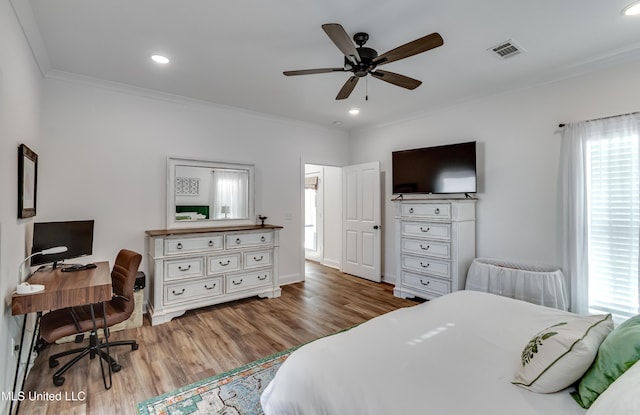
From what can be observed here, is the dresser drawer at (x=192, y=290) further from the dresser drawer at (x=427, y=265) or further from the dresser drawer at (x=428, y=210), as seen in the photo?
the dresser drawer at (x=428, y=210)

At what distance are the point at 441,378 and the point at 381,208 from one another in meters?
4.03

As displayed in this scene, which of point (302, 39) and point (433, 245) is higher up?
point (302, 39)

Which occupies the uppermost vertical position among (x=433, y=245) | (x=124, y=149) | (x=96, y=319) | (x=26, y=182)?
(x=124, y=149)

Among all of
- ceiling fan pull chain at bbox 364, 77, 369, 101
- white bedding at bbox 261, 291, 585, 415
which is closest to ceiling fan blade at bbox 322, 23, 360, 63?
ceiling fan pull chain at bbox 364, 77, 369, 101

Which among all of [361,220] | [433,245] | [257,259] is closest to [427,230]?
[433,245]

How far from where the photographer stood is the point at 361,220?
17.2ft

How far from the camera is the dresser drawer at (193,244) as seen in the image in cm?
338

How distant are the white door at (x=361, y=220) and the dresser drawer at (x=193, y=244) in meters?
2.49

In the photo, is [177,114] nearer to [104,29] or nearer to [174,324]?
[104,29]

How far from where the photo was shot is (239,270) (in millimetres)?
3889

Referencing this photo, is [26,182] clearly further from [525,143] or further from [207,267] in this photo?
[525,143]

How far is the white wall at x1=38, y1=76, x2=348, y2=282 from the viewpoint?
310 centimetres

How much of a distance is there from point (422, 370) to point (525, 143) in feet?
10.7

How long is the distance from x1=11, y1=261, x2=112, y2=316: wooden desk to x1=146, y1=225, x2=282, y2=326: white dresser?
916 mm
